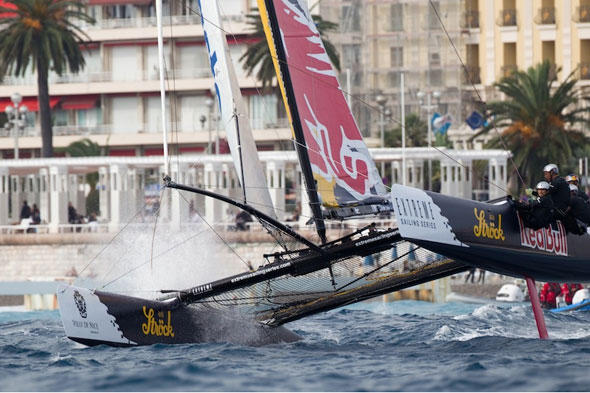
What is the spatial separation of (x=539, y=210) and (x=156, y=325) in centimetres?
524

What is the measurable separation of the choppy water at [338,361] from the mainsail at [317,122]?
199cm

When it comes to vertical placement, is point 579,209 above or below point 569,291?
above

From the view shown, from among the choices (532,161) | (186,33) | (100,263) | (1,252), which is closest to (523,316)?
(100,263)

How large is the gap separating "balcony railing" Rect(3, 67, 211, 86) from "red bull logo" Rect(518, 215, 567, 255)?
50783mm

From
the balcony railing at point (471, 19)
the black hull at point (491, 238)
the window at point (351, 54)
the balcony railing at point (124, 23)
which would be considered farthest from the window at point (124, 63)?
the black hull at point (491, 238)

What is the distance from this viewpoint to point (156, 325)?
685 inches

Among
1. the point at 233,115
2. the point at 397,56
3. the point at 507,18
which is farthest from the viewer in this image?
the point at 507,18

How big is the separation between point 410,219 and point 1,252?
99.4 feet

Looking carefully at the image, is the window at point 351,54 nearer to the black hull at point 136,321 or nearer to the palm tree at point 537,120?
the palm tree at point 537,120

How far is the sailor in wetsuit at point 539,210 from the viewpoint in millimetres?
16328

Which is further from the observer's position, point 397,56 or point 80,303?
point 397,56

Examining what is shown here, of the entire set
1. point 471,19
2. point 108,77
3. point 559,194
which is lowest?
point 559,194

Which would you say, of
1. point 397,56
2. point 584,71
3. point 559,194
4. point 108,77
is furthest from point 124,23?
point 559,194

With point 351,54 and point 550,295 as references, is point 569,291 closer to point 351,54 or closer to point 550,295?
point 550,295
